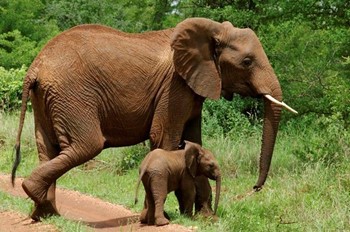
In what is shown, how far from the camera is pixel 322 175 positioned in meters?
10.7

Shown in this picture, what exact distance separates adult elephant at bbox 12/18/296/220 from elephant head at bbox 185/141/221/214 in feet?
1.12

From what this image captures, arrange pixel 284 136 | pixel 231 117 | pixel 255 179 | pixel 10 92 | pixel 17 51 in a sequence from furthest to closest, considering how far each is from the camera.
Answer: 1. pixel 17 51
2. pixel 10 92
3. pixel 231 117
4. pixel 284 136
5. pixel 255 179

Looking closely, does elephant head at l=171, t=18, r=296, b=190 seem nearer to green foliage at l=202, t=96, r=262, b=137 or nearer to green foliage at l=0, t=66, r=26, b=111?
green foliage at l=202, t=96, r=262, b=137

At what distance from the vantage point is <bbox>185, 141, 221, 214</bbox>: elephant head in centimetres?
820

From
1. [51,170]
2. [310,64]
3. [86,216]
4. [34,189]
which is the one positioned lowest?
[86,216]

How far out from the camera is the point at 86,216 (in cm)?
968

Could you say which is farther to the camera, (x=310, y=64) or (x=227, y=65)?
(x=310, y=64)

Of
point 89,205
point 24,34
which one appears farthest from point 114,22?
point 89,205

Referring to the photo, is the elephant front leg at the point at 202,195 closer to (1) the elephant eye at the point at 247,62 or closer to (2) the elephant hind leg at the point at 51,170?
(2) the elephant hind leg at the point at 51,170

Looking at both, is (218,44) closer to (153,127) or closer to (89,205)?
(153,127)

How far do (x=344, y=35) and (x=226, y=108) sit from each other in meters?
3.81

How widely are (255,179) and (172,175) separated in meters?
4.44

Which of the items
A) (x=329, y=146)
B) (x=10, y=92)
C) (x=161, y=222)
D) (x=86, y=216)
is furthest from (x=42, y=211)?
(x=10, y=92)

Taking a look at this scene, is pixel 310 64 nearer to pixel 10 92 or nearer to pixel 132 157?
pixel 132 157
